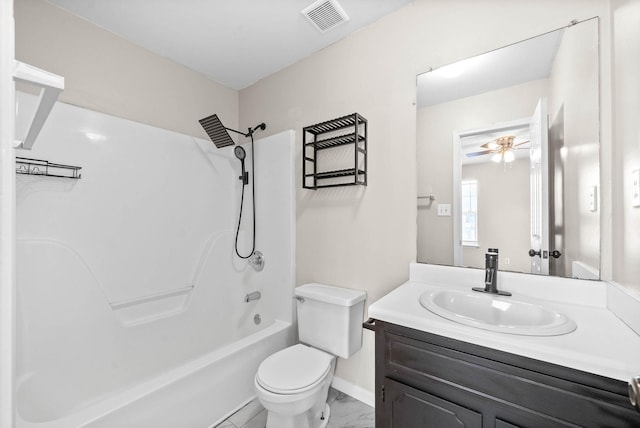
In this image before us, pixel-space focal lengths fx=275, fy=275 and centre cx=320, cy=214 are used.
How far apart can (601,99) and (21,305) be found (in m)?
2.84

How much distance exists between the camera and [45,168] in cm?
152

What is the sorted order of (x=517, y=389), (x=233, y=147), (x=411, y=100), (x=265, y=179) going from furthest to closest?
1. (x=233, y=147)
2. (x=265, y=179)
3. (x=411, y=100)
4. (x=517, y=389)

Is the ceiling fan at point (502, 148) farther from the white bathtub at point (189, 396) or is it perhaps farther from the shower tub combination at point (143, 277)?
the white bathtub at point (189, 396)

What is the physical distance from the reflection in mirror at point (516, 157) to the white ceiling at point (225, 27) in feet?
2.34

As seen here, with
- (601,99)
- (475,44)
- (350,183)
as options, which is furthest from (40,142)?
(601,99)

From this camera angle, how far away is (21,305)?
4.58 feet

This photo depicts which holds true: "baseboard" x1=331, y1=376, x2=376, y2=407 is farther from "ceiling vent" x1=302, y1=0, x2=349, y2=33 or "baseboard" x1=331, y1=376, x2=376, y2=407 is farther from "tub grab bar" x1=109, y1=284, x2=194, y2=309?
"ceiling vent" x1=302, y1=0, x2=349, y2=33

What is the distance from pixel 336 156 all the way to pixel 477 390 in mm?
1492

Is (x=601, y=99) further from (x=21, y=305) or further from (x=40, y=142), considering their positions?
(x=21, y=305)

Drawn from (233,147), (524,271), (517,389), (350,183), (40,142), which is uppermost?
(233,147)

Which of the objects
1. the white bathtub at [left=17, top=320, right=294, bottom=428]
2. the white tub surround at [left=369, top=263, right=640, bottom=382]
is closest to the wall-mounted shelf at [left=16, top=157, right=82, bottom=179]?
the white bathtub at [left=17, top=320, right=294, bottom=428]

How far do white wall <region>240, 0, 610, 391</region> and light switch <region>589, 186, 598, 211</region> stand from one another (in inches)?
28.9

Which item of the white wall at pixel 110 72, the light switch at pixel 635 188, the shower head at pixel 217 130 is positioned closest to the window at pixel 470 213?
the light switch at pixel 635 188

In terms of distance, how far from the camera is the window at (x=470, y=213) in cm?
144
